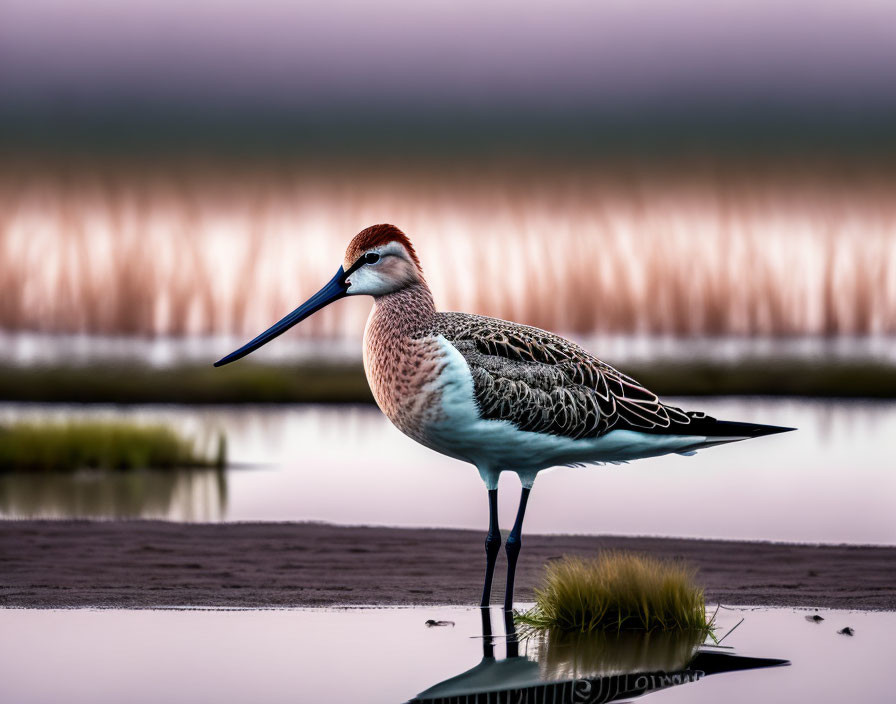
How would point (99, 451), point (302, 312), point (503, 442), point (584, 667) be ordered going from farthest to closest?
point (99, 451)
point (302, 312)
point (503, 442)
point (584, 667)

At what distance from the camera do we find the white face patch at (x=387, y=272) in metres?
9.17

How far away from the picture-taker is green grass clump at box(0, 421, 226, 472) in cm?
1966

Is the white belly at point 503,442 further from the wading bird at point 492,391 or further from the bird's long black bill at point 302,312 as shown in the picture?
the bird's long black bill at point 302,312

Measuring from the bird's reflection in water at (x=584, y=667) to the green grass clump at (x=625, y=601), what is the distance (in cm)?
11

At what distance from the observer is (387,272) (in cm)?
918

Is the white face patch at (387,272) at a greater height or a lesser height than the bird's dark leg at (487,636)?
greater

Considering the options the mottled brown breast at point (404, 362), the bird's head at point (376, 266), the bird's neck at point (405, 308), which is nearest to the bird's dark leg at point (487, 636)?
the mottled brown breast at point (404, 362)

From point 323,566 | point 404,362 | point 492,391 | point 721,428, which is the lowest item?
point 323,566

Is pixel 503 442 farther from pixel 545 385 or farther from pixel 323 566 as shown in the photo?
pixel 323 566

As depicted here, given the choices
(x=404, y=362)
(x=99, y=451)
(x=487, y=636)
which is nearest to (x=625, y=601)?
(x=487, y=636)

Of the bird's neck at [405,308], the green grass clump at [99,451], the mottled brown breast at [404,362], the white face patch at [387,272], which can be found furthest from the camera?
the green grass clump at [99,451]

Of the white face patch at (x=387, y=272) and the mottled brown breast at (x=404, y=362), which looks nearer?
the mottled brown breast at (x=404, y=362)

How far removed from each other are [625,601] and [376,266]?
9.62ft

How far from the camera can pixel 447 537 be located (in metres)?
13.3
